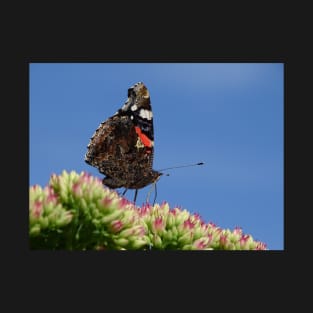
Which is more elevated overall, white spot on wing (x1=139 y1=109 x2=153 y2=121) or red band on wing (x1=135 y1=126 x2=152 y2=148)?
white spot on wing (x1=139 y1=109 x2=153 y2=121)

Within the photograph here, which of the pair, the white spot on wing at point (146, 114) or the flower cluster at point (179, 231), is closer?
the flower cluster at point (179, 231)

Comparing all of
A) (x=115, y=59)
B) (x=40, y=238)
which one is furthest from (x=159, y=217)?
(x=115, y=59)

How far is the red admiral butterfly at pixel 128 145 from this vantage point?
4930 millimetres

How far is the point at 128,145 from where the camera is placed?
17.1ft

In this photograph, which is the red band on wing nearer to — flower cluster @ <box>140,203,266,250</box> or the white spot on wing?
the white spot on wing

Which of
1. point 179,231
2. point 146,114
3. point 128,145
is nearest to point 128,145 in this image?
point 128,145

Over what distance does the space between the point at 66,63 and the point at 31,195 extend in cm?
181

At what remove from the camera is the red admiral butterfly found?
4930mm

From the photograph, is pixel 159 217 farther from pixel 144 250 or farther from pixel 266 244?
pixel 266 244

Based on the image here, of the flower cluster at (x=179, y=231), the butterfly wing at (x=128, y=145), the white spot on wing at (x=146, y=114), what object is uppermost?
the white spot on wing at (x=146, y=114)

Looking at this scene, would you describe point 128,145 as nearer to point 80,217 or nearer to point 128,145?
point 128,145

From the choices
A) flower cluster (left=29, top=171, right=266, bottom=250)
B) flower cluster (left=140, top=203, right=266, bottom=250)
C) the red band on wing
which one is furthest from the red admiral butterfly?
flower cluster (left=29, top=171, right=266, bottom=250)

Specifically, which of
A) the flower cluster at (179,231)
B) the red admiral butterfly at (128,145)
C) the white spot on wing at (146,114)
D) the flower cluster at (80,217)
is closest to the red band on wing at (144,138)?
the red admiral butterfly at (128,145)

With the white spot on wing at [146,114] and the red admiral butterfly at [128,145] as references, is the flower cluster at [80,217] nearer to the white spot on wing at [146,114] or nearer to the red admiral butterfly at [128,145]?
the red admiral butterfly at [128,145]
